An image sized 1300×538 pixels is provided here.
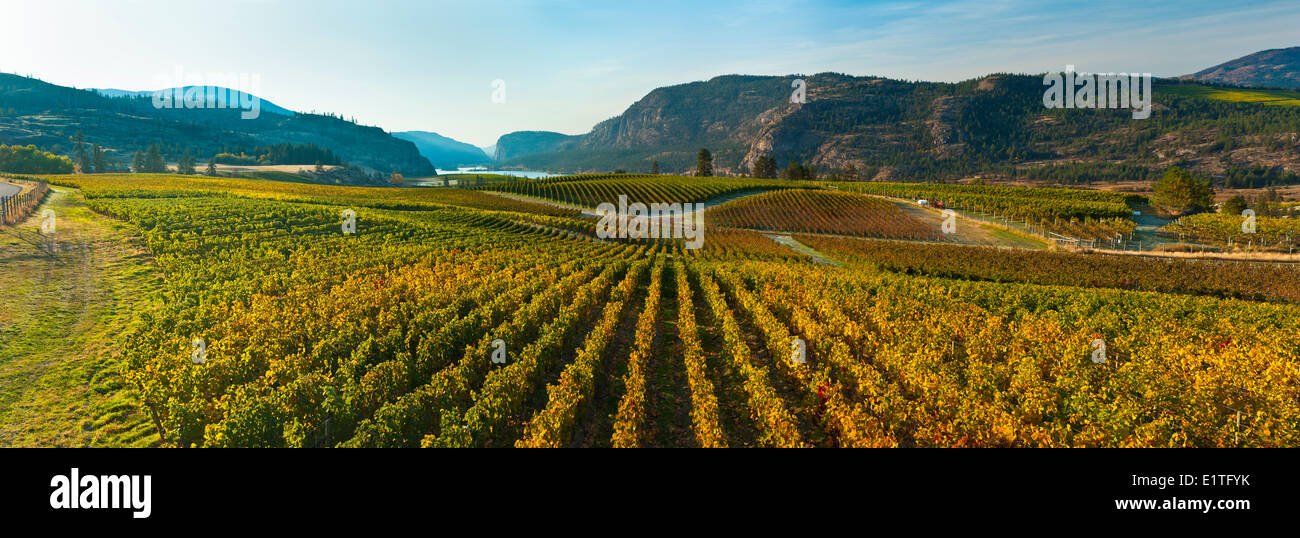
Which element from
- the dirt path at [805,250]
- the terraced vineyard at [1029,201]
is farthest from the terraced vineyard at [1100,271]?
the terraced vineyard at [1029,201]

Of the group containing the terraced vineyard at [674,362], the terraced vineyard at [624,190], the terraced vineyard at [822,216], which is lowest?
the terraced vineyard at [674,362]

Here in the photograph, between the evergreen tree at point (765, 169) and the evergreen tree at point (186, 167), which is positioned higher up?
the evergreen tree at point (765, 169)

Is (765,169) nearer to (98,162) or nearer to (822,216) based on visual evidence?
(822,216)

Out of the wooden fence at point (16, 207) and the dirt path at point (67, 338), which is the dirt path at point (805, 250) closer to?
the dirt path at point (67, 338)

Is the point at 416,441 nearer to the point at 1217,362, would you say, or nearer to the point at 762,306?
the point at 762,306

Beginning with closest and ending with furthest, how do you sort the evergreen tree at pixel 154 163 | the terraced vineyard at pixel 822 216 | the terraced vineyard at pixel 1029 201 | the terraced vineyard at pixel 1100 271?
the terraced vineyard at pixel 1100 271 → the terraced vineyard at pixel 822 216 → the terraced vineyard at pixel 1029 201 → the evergreen tree at pixel 154 163

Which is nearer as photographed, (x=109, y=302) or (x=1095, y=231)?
(x=109, y=302)

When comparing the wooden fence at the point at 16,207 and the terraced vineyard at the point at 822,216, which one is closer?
the wooden fence at the point at 16,207
